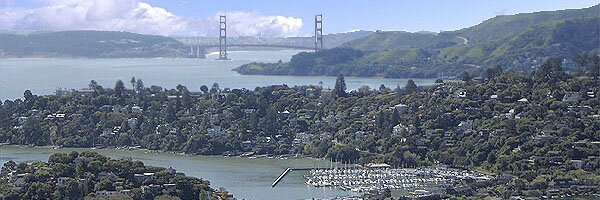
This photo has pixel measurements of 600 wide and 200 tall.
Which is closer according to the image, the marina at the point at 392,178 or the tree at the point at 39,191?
the tree at the point at 39,191

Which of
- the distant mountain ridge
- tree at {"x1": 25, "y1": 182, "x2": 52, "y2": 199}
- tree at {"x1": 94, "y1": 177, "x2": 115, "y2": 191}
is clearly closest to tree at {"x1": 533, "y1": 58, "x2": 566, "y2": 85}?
tree at {"x1": 94, "y1": 177, "x2": 115, "y2": 191}

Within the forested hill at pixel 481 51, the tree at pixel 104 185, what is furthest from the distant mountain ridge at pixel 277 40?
the tree at pixel 104 185

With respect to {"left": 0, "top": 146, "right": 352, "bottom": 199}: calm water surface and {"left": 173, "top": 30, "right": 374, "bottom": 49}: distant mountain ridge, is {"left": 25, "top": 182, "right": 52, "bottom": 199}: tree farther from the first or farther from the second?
{"left": 173, "top": 30, "right": 374, "bottom": 49}: distant mountain ridge

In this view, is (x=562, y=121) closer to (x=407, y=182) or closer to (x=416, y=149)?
(x=416, y=149)

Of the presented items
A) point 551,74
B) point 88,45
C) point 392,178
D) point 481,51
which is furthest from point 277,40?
point 392,178

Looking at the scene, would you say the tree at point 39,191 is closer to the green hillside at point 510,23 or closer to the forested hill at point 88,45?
the green hillside at point 510,23

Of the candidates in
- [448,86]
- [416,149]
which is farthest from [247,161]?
[448,86]
